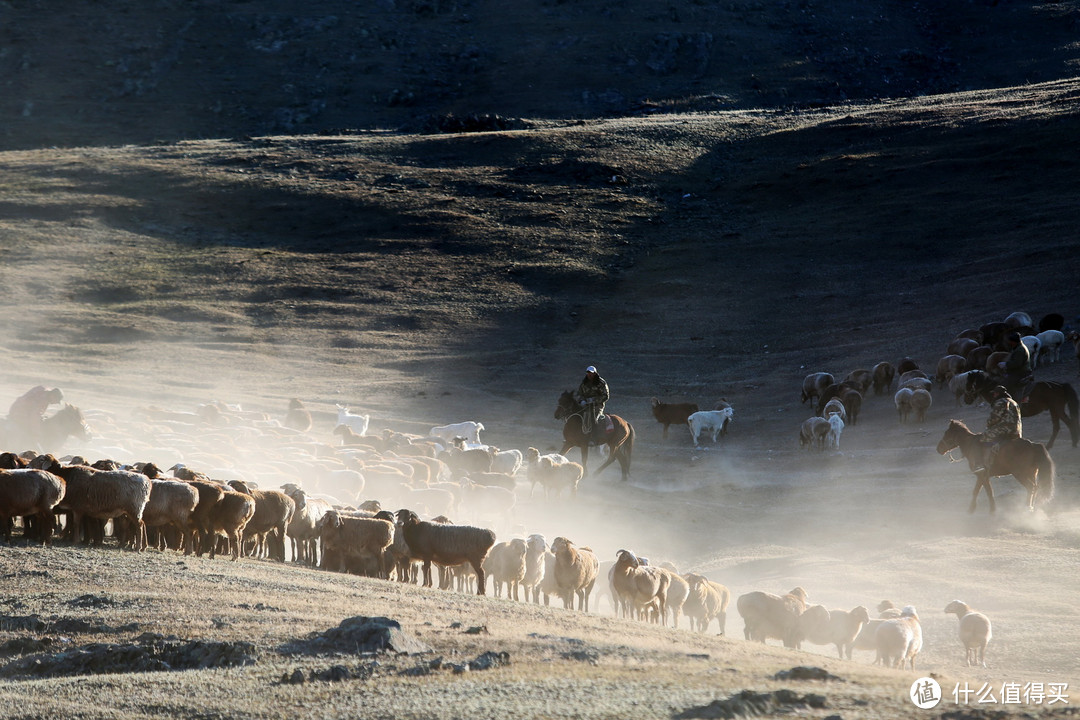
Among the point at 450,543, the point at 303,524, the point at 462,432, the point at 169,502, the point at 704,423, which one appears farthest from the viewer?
the point at 704,423

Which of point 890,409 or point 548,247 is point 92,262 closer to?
point 548,247

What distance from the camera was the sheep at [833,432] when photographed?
26.9 metres

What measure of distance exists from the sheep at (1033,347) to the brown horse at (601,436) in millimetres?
11987

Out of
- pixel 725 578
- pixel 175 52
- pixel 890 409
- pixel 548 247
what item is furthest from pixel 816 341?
pixel 175 52

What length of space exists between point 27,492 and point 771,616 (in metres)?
8.30

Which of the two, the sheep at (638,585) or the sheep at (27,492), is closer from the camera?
the sheep at (27,492)

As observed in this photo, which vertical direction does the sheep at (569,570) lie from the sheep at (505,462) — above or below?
below

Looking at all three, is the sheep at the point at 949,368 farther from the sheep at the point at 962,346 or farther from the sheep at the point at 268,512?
the sheep at the point at 268,512

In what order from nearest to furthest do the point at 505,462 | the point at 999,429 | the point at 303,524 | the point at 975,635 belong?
the point at 975,635, the point at 303,524, the point at 999,429, the point at 505,462

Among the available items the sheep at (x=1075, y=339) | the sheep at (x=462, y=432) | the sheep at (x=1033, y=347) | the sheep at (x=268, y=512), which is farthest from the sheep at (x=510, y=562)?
the sheep at (x=1033, y=347)

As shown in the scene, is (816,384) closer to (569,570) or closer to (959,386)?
(959,386)

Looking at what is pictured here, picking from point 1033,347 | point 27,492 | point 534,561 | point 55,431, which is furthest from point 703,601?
point 1033,347

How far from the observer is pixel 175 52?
340 feet

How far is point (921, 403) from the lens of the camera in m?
27.9
